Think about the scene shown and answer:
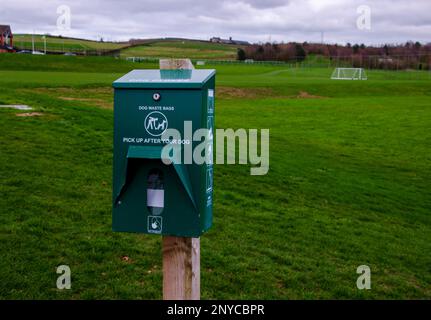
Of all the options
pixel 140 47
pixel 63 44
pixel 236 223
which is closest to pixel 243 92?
pixel 236 223

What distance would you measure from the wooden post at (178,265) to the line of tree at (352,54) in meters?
86.1

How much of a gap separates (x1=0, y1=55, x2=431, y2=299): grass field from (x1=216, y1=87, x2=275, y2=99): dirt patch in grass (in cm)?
1906

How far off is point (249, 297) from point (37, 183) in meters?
4.31

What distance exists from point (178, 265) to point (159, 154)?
677 mm

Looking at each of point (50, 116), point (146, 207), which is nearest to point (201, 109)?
point (146, 207)

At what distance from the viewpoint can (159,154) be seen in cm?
292

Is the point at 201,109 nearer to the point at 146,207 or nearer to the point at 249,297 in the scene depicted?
the point at 146,207

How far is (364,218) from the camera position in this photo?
873 centimetres

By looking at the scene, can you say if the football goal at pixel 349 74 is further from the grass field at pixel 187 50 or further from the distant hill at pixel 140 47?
the distant hill at pixel 140 47

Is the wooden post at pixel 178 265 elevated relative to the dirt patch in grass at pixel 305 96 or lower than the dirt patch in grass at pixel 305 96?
lower

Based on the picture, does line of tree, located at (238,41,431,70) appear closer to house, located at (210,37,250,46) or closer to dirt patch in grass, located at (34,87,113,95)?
house, located at (210,37,250,46)

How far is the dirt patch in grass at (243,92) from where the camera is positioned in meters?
35.4

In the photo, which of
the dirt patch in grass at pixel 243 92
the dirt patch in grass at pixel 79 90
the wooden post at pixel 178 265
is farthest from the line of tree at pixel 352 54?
the wooden post at pixel 178 265

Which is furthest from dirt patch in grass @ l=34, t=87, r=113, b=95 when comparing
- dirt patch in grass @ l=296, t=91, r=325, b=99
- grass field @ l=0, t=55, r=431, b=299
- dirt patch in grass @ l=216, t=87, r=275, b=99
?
dirt patch in grass @ l=296, t=91, r=325, b=99
